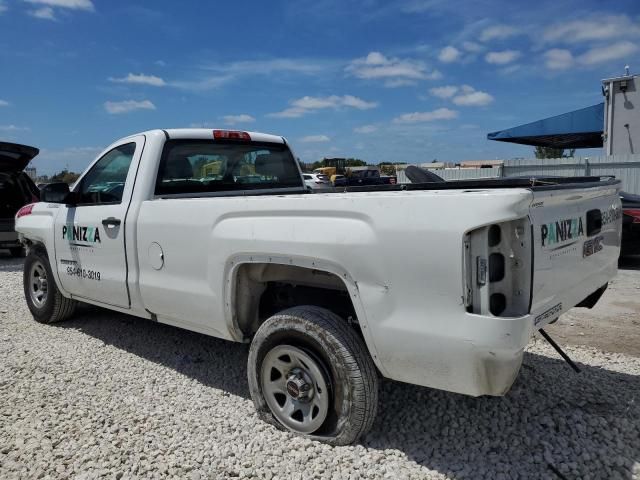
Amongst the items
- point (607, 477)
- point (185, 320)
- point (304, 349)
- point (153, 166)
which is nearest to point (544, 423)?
point (607, 477)

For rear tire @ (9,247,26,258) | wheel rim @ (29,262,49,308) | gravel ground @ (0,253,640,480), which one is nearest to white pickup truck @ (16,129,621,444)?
gravel ground @ (0,253,640,480)

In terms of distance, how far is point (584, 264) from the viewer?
3.09 m

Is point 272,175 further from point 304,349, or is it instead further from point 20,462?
point 20,462

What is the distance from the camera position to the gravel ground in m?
2.88

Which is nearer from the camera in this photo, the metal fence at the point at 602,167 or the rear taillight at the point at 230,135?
the rear taillight at the point at 230,135

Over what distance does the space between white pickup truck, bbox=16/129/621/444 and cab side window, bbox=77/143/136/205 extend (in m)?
0.02

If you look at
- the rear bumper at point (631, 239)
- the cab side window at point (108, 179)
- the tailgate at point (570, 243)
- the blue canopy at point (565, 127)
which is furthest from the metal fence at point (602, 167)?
the cab side window at point (108, 179)

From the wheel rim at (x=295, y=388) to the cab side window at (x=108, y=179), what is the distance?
6.75ft

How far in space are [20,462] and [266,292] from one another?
5.72 feet

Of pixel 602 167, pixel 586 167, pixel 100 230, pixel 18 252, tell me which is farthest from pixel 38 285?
pixel 602 167

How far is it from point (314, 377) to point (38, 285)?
4154 mm

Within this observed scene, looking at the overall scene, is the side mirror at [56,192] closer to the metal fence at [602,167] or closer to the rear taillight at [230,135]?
the rear taillight at [230,135]

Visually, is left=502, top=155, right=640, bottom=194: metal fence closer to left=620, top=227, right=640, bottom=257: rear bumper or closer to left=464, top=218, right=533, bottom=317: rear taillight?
left=620, top=227, right=640, bottom=257: rear bumper

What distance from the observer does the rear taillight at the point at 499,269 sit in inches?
93.0
